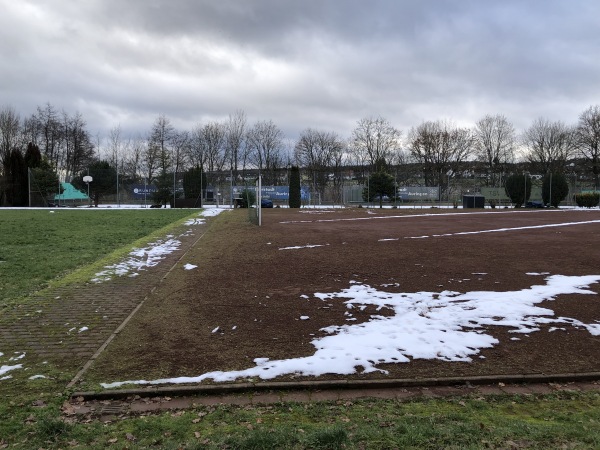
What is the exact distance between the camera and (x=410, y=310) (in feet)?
19.7

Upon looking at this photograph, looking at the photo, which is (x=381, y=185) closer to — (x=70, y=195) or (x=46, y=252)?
(x=70, y=195)

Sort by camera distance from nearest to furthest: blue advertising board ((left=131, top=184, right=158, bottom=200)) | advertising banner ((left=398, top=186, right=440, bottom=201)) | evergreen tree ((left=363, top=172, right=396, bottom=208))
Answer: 1. evergreen tree ((left=363, top=172, right=396, bottom=208))
2. blue advertising board ((left=131, top=184, right=158, bottom=200))
3. advertising banner ((left=398, top=186, right=440, bottom=201))

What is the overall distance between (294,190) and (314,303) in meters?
37.7

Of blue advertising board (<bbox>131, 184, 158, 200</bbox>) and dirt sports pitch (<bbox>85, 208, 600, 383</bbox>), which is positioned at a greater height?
blue advertising board (<bbox>131, 184, 158, 200</bbox>)

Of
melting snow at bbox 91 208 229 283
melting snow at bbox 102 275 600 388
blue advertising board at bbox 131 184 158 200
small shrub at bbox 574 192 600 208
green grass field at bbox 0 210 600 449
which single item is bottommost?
green grass field at bbox 0 210 600 449

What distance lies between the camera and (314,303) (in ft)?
21.2

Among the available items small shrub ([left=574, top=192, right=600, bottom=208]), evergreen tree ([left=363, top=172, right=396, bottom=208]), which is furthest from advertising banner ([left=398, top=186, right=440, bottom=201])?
small shrub ([left=574, top=192, right=600, bottom=208])

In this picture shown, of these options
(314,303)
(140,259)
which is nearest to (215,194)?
(140,259)

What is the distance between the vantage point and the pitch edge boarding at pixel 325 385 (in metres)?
3.65

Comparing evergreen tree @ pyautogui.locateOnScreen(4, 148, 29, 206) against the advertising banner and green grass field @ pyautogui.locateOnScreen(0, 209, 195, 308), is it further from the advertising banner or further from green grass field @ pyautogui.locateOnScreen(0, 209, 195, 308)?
the advertising banner

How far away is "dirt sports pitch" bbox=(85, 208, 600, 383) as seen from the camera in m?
4.25

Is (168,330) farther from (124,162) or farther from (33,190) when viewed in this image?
(124,162)

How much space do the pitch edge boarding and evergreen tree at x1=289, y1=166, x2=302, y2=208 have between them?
4010 centimetres

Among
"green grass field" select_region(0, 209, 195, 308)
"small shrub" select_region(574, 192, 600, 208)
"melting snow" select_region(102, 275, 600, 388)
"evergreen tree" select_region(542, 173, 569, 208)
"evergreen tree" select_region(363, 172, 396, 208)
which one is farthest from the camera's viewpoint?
"evergreen tree" select_region(363, 172, 396, 208)
